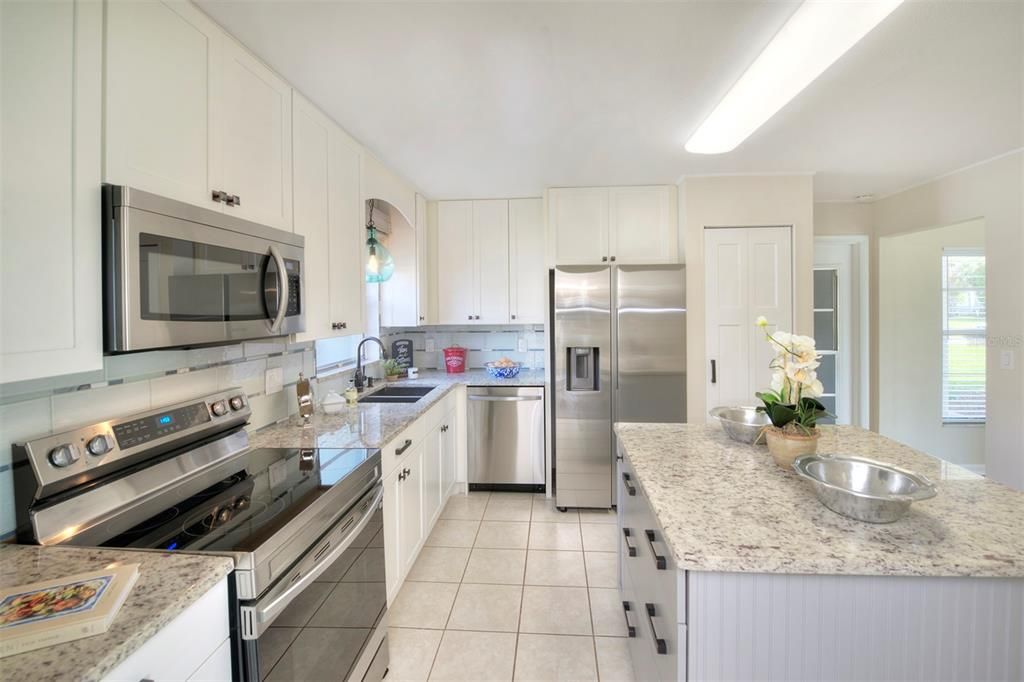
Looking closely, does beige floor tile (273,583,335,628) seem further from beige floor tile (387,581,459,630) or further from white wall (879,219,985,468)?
white wall (879,219,985,468)

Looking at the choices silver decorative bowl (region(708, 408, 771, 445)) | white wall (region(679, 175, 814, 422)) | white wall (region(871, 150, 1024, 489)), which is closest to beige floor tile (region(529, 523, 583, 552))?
silver decorative bowl (region(708, 408, 771, 445))

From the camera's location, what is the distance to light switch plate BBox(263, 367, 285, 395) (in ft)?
6.44

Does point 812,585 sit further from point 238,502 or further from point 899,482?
point 238,502

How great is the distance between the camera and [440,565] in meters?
2.44

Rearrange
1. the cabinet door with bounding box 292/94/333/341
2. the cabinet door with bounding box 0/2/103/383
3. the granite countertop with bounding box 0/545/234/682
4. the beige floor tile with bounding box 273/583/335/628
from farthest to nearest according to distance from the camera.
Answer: the cabinet door with bounding box 292/94/333/341
the beige floor tile with bounding box 273/583/335/628
the cabinet door with bounding box 0/2/103/383
the granite countertop with bounding box 0/545/234/682

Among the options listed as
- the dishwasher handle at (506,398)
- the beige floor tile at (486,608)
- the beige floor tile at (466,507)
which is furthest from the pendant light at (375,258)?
the beige floor tile at (486,608)

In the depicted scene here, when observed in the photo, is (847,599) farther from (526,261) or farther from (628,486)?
(526,261)

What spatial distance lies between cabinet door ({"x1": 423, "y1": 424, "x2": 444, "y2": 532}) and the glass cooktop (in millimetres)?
915

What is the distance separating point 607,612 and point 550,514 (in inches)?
42.7

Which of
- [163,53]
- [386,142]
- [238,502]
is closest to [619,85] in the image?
[386,142]

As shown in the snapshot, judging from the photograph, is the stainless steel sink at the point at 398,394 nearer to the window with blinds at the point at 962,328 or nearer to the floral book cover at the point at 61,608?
the floral book cover at the point at 61,608

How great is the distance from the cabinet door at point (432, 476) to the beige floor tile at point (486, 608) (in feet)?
1.57

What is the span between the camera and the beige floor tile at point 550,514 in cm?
302

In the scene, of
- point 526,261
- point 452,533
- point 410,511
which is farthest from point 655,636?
point 526,261
